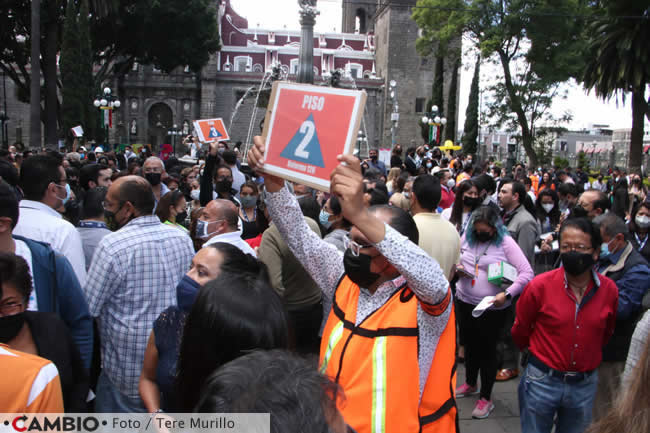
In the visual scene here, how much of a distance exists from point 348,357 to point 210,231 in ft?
7.16

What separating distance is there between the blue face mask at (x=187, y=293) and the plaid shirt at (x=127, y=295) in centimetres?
94

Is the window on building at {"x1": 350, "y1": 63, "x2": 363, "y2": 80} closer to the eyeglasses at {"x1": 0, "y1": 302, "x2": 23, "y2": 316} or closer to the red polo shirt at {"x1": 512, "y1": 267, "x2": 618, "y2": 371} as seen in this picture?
the red polo shirt at {"x1": 512, "y1": 267, "x2": 618, "y2": 371}

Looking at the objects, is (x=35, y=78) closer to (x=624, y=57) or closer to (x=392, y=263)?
(x=392, y=263)

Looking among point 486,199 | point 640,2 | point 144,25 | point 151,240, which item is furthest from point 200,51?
point 151,240

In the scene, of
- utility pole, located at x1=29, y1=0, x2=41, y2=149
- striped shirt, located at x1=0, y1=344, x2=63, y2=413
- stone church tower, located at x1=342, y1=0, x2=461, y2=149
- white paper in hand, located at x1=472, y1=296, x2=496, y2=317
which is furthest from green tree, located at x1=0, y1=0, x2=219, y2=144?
striped shirt, located at x1=0, y1=344, x2=63, y2=413

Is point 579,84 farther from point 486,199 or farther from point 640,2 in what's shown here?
point 486,199

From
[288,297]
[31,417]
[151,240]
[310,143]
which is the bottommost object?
[288,297]

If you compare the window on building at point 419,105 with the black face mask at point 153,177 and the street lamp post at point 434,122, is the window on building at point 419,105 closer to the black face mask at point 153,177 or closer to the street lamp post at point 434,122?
the street lamp post at point 434,122

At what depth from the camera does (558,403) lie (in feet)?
11.4

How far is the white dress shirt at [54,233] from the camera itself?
366 centimetres

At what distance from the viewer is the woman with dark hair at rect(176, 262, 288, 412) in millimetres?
1797

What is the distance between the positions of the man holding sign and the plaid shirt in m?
1.37

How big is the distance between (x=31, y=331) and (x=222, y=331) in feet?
3.65

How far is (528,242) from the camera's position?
5801mm
